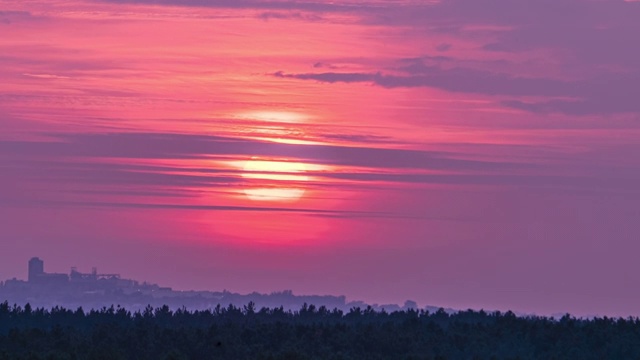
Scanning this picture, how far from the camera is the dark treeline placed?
69.9 m

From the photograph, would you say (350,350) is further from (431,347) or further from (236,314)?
(236,314)

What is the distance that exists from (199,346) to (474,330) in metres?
18.0

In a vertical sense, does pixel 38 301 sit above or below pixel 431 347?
above

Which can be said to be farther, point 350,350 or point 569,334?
point 569,334

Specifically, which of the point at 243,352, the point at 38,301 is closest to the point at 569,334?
the point at 243,352

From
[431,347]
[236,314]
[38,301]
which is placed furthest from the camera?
[38,301]

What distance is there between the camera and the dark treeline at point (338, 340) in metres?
69.9

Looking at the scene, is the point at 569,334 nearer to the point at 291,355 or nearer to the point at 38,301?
the point at 291,355

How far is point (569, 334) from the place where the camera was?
8169cm

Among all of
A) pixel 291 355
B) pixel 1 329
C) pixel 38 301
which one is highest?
pixel 38 301

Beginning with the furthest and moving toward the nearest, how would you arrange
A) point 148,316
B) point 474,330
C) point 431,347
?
point 148,316 → point 474,330 → point 431,347

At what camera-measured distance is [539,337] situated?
81.4m

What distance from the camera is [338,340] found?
7756 centimetres

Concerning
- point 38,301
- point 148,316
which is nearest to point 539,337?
point 148,316
